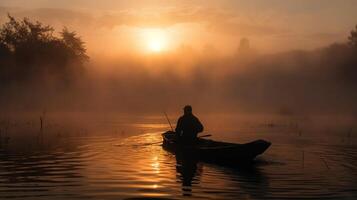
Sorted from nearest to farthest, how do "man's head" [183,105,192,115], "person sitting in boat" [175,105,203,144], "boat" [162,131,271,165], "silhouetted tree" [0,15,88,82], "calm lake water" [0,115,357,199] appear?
"calm lake water" [0,115,357,199] < "boat" [162,131,271,165] < "man's head" [183,105,192,115] < "person sitting in boat" [175,105,203,144] < "silhouetted tree" [0,15,88,82]

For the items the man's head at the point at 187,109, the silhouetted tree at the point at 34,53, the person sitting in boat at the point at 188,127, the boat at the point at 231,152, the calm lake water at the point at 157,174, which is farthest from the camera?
the silhouetted tree at the point at 34,53

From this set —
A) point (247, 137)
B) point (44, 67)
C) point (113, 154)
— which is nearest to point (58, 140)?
point (113, 154)

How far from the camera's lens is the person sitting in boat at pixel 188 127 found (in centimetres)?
2440

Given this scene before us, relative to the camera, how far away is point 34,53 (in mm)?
71125

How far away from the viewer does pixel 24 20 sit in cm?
7269

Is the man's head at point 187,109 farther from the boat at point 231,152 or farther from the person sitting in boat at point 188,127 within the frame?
the boat at point 231,152

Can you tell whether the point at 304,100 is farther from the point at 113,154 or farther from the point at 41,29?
the point at 113,154

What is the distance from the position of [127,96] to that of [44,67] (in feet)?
162

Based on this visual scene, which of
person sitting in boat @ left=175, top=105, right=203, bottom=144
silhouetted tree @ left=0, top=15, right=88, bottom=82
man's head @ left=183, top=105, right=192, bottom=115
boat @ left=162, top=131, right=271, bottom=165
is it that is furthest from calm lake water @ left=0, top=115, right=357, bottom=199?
silhouetted tree @ left=0, top=15, right=88, bottom=82

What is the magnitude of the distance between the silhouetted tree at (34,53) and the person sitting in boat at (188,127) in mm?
50802

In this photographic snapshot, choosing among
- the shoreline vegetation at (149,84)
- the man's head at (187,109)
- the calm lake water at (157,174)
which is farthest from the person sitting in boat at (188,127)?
the shoreline vegetation at (149,84)

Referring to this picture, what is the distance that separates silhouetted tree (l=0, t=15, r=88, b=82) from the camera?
71.2 metres

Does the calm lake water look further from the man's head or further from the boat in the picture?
the man's head

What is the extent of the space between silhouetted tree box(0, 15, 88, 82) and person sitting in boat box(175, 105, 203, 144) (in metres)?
50.8
